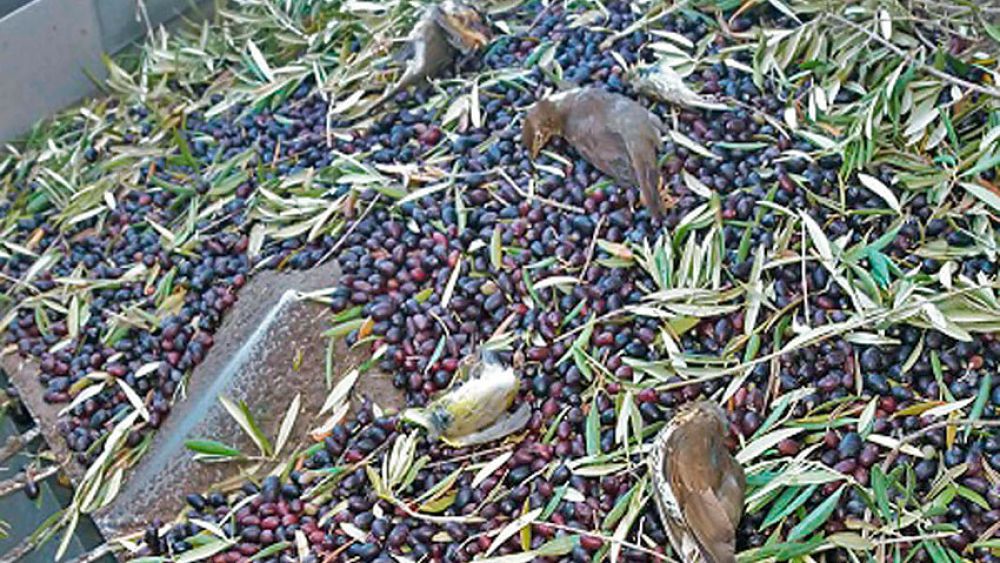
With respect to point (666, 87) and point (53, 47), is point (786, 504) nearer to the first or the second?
point (666, 87)

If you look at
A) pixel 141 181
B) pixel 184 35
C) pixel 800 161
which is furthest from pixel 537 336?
pixel 184 35

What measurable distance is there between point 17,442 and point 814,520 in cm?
152

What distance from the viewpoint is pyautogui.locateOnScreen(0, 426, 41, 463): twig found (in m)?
2.29

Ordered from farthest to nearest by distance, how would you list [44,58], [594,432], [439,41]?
[44,58], [439,41], [594,432]

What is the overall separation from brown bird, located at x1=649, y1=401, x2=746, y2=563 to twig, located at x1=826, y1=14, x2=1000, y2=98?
765 mm

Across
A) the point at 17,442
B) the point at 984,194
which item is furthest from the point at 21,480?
the point at 984,194

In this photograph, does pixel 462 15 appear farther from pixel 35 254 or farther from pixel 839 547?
pixel 839 547

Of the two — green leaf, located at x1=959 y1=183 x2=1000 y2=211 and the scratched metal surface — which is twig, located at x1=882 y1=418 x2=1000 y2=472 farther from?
the scratched metal surface

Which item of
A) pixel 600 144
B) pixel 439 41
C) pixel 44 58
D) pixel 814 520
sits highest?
pixel 44 58

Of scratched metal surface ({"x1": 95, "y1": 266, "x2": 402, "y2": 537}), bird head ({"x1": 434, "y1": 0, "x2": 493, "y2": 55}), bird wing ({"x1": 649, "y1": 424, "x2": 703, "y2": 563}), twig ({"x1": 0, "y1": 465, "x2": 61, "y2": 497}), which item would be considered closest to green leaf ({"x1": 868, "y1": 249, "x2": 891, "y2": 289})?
bird wing ({"x1": 649, "y1": 424, "x2": 703, "y2": 563})

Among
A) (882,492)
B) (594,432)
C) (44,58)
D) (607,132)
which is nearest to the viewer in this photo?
(882,492)

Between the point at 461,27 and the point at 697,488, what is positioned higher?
the point at 461,27

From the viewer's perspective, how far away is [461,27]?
8.48 feet

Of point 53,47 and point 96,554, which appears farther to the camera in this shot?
point 53,47
